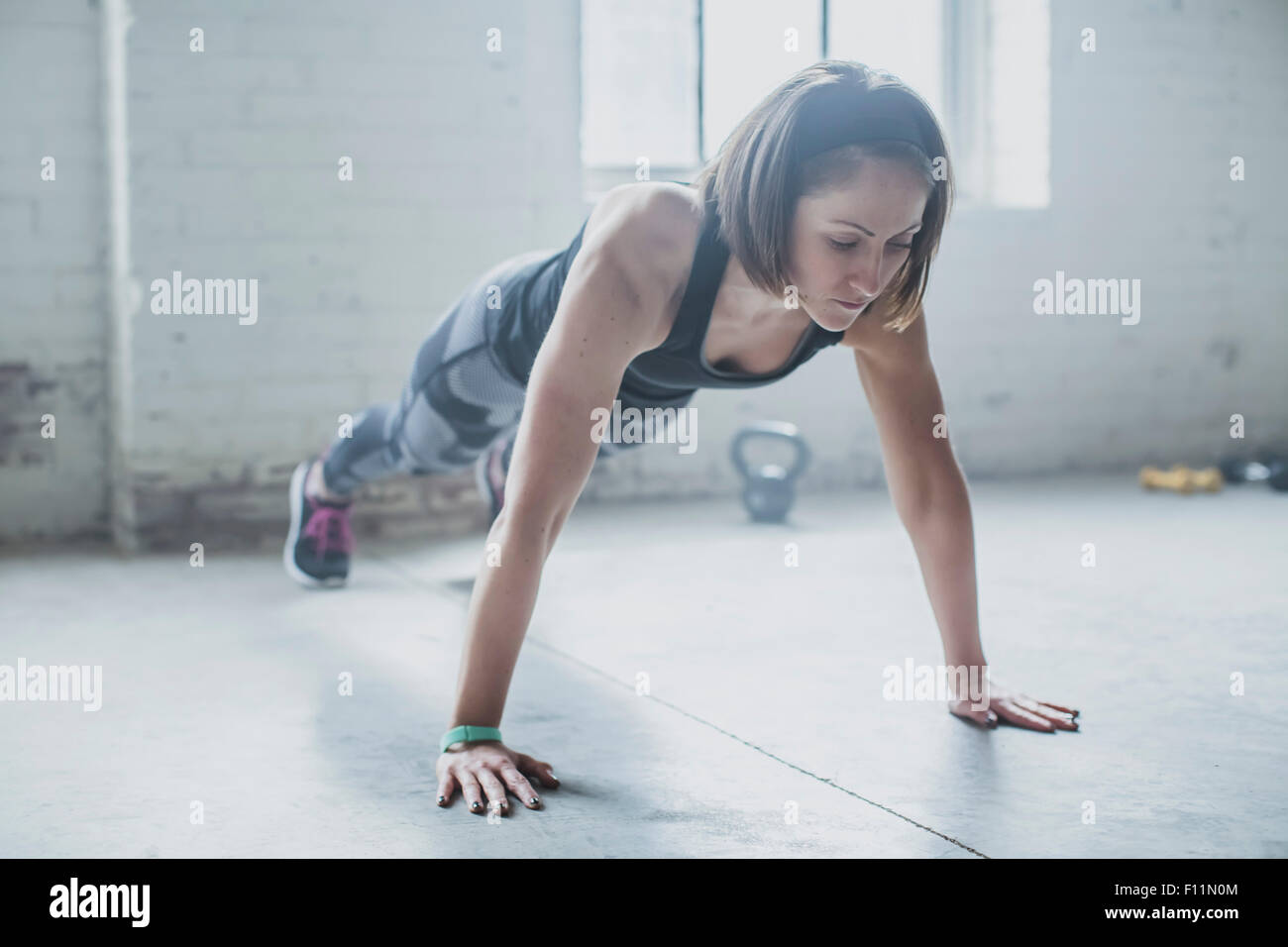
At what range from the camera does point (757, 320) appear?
6.45 feet

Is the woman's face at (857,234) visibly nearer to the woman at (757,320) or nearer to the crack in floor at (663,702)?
the woman at (757,320)

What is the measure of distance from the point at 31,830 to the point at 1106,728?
4.98 feet

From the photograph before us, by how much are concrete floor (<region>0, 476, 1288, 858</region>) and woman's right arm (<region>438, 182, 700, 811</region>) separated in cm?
7

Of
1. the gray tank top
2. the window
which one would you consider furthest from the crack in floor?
the window

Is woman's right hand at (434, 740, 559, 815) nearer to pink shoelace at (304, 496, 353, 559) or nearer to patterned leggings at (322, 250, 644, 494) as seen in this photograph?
patterned leggings at (322, 250, 644, 494)

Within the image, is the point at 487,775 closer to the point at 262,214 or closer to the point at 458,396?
the point at 458,396

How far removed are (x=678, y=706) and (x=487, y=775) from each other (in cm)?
54

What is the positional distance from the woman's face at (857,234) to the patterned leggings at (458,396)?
2.44ft

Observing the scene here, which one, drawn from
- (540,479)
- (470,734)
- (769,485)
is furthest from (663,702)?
(769,485)

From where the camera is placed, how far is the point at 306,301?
3746 mm

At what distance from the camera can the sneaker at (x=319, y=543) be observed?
3166 mm

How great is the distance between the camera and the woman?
1.68 metres

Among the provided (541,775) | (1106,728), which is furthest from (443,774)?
(1106,728)

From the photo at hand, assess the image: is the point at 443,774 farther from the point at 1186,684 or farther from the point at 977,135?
the point at 977,135
